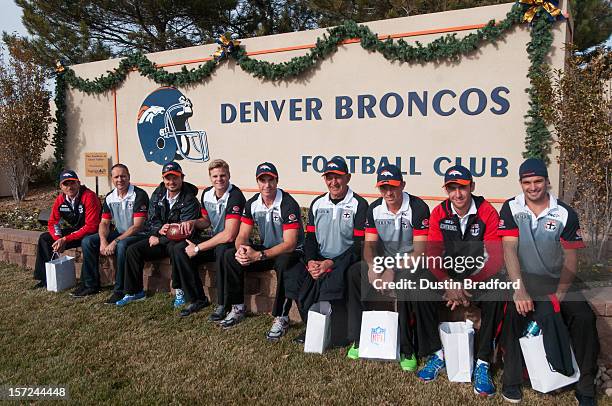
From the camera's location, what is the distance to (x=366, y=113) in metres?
6.06

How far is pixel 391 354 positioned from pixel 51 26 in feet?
40.1

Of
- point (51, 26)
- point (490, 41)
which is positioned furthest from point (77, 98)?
point (490, 41)

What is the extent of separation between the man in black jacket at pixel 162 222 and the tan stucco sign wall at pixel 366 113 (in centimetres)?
285

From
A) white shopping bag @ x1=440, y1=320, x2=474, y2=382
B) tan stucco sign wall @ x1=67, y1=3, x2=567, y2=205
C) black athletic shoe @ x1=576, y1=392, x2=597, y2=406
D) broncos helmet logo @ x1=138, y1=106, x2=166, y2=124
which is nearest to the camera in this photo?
black athletic shoe @ x1=576, y1=392, x2=597, y2=406

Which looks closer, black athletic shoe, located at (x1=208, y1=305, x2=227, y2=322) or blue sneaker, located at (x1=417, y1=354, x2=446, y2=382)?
blue sneaker, located at (x1=417, y1=354, x2=446, y2=382)

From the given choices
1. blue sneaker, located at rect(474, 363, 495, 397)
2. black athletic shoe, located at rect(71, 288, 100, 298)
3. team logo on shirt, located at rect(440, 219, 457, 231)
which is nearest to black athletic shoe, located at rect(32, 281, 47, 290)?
black athletic shoe, located at rect(71, 288, 100, 298)

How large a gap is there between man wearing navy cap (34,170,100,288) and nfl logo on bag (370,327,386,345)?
299 cm

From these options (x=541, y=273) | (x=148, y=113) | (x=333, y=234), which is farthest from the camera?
(x=148, y=113)

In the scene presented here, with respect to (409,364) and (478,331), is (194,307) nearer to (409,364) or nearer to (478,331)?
(409,364)

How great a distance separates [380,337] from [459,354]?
0.45 m

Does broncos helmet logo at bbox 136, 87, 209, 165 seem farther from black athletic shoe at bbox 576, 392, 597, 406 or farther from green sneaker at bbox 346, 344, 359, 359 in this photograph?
black athletic shoe at bbox 576, 392, 597, 406

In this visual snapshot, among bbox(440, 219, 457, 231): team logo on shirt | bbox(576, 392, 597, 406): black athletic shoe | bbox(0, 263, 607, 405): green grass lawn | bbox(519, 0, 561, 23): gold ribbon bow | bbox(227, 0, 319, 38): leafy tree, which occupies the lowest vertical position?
bbox(0, 263, 607, 405): green grass lawn

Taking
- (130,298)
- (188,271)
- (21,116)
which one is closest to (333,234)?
(188,271)

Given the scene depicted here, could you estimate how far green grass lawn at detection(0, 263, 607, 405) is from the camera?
7.84 ft
